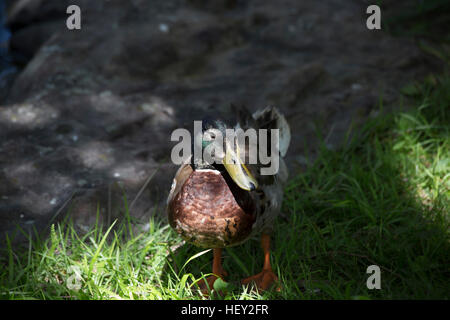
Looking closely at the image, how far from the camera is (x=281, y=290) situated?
7.93 ft

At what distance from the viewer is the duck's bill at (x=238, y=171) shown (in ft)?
7.38

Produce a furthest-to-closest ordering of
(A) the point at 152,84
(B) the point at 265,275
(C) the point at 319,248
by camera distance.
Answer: (A) the point at 152,84, (C) the point at 319,248, (B) the point at 265,275

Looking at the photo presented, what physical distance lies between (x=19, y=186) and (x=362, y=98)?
2.66 m

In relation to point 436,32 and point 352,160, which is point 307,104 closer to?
point 352,160

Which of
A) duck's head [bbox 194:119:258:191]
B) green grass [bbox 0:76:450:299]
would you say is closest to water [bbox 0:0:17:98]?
green grass [bbox 0:76:450:299]

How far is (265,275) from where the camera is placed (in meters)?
2.56

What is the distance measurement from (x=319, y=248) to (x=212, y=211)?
0.78 meters

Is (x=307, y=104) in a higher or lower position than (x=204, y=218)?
higher

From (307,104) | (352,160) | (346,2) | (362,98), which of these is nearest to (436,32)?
(346,2)

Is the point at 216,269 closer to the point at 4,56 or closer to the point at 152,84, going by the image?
the point at 152,84

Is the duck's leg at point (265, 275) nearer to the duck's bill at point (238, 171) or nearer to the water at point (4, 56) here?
the duck's bill at point (238, 171)

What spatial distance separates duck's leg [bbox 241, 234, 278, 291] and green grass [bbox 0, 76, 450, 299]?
0.05 m

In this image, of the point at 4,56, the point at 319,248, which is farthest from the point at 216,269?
the point at 4,56

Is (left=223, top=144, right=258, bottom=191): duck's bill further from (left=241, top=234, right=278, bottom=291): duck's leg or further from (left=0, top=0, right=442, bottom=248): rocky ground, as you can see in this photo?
(left=0, top=0, right=442, bottom=248): rocky ground
